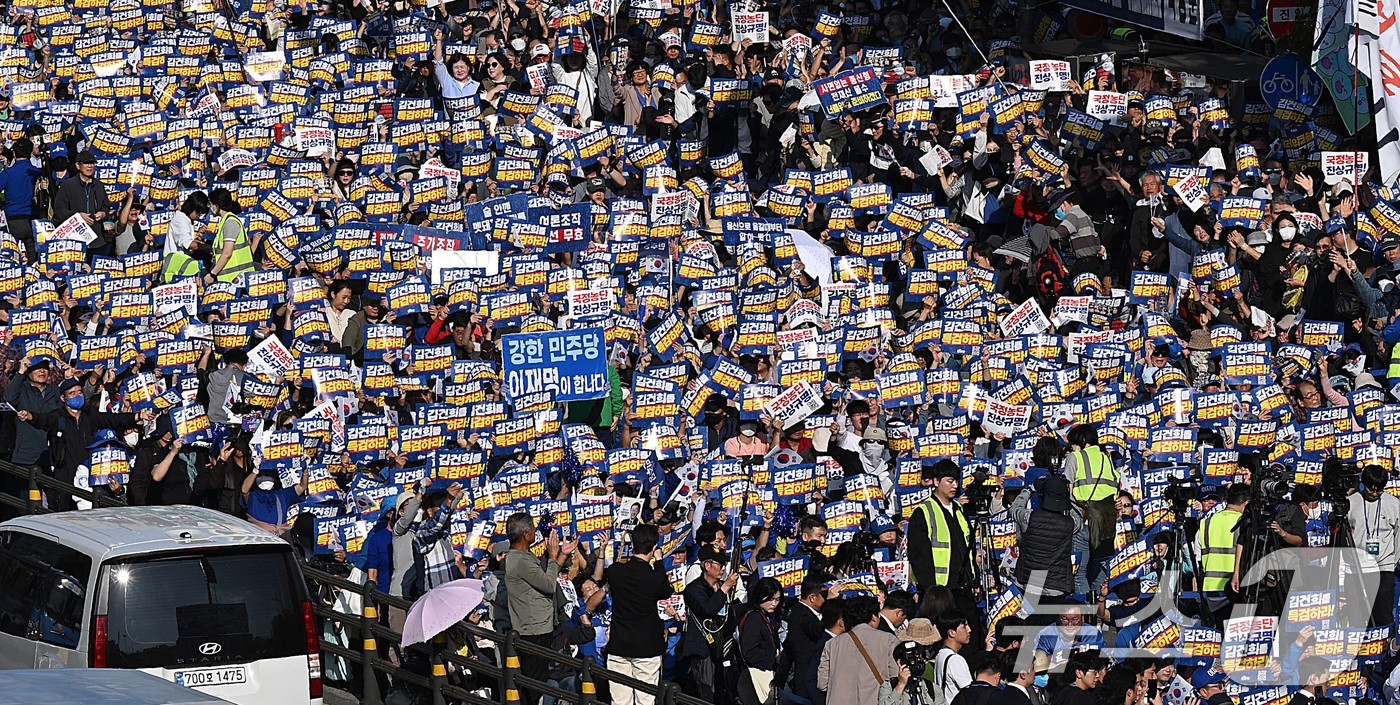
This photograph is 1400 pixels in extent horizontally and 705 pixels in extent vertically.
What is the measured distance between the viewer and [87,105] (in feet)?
85.1


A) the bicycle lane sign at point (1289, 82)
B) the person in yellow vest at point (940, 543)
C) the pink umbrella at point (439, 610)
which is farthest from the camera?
the bicycle lane sign at point (1289, 82)

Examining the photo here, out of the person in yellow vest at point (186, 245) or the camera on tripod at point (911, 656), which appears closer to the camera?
the camera on tripod at point (911, 656)

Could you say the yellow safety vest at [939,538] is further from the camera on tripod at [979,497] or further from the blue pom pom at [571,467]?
the blue pom pom at [571,467]

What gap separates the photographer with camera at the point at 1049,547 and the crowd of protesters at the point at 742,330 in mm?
50

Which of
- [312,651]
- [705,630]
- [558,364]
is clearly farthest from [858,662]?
[558,364]

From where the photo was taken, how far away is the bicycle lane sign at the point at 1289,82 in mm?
27219

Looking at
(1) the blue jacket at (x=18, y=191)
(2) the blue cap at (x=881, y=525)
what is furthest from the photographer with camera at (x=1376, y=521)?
(1) the blue jacket at (x=18, y=191)

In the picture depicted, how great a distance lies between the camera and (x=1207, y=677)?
17.3 m

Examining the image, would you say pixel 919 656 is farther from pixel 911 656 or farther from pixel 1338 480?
pixel 1338 480

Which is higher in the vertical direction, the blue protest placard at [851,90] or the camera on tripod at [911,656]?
the blue protest placard at [851,90]

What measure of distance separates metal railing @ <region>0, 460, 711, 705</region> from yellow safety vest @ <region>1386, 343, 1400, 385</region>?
366 inches

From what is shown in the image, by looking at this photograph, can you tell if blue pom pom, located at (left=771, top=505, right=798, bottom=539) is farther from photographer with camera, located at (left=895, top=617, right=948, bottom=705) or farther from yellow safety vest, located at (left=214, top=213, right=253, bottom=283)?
yellow safety vest, located at (left=214, top=213, right=253, bottom=283)

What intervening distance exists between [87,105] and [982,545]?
11.9 metres

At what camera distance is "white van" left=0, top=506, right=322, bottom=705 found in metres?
13.2
